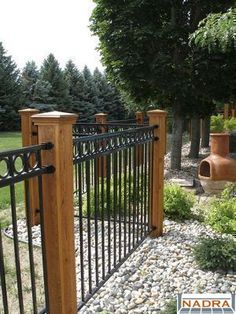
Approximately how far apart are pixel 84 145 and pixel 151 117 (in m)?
1.39

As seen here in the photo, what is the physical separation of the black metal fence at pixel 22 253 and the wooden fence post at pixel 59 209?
44mm

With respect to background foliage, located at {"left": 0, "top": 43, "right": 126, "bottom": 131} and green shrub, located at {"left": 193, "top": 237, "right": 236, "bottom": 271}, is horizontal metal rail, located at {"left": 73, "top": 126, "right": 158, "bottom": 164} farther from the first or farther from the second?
background foliage, located at {"left": 0, "top": 43, "right": 126, "bottom": 131}

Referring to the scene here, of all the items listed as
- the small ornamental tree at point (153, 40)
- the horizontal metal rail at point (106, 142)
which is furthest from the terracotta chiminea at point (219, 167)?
the horizontal metal rail at point (106, 142)

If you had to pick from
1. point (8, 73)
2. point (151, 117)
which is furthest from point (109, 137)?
point (8, 73)

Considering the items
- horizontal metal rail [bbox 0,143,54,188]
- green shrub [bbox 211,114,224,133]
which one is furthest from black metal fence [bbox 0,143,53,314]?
green shrub [bbox 211,114,224,133]

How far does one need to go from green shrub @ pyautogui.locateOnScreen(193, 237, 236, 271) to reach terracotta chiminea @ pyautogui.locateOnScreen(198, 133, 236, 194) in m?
2.79

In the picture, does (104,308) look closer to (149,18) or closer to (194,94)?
(194,94)

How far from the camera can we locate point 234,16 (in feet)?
12.1

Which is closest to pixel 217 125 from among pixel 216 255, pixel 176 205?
pixel 176 205

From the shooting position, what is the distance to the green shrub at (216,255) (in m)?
3.15

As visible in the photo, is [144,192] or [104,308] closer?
[104,308]

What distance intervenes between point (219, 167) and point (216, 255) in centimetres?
302

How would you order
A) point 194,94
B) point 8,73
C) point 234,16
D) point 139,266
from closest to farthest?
point 139,266 → point 234,16 → point 194,94 → point 8,73

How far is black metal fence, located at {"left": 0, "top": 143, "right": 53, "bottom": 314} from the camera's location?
1.66m
